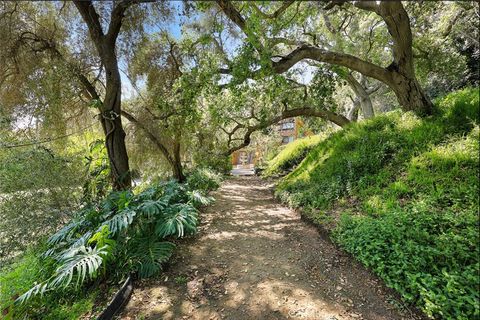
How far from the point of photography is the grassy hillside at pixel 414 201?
6.56 feet

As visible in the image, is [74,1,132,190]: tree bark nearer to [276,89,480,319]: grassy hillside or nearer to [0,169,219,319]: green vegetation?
[0,169,219,319]: green vegetation

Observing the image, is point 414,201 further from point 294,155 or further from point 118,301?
point 294,155

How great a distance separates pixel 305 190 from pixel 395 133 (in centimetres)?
208

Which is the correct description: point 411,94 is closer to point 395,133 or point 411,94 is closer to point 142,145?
point 395,133

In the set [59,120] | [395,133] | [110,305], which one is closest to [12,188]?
[59,120]

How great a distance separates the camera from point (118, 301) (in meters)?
2.39

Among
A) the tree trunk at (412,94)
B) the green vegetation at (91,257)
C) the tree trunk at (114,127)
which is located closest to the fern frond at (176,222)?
the green vegetation at (91,257)

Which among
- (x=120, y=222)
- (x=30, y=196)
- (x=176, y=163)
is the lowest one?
(x=120, y=222)

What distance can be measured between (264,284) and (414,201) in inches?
86.0

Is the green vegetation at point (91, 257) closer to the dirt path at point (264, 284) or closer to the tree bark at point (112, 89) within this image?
the dirt path at point (264, 284)

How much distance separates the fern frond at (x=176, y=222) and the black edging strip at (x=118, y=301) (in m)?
0.67

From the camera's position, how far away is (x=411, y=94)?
4418mm

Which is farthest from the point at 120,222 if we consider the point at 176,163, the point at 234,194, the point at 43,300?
the point at 176,163

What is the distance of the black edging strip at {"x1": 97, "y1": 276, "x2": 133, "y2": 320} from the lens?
2.22 m
